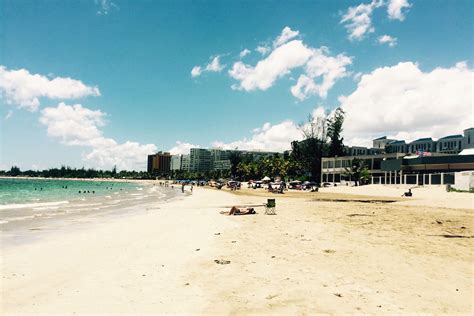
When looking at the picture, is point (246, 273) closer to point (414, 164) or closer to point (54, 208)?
point (54, 208)

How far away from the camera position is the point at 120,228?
20016 millimetres

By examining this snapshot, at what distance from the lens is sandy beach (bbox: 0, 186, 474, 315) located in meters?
6.95

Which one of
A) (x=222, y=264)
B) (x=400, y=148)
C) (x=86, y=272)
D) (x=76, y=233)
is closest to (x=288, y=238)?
(x=222, y=264)

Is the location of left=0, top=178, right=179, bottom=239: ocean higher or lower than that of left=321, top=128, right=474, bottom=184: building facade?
lower

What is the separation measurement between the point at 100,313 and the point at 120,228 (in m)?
14.1

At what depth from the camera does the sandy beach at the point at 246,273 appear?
695 cm

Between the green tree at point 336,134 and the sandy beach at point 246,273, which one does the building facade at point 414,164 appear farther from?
the sandy beach at point 246,273

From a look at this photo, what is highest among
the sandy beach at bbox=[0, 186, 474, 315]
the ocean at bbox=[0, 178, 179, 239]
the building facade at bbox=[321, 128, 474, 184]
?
the building facade at bbox=[321, 128, 474, 184]

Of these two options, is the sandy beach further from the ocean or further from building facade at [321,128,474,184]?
building facade at [321,128,474,184]

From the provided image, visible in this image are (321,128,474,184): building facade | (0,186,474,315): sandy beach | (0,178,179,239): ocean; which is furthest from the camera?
(321,128,474,184): building facade

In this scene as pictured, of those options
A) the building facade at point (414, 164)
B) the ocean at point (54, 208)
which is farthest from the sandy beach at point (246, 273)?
the building facade at point (414, 164)

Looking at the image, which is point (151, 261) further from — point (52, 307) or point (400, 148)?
point (400, 148)

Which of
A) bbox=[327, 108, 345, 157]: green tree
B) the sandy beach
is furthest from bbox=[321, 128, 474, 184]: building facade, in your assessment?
the sandy beach

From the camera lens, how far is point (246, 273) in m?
9.16
